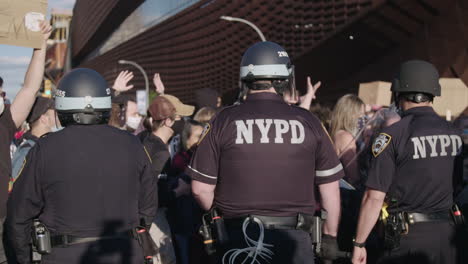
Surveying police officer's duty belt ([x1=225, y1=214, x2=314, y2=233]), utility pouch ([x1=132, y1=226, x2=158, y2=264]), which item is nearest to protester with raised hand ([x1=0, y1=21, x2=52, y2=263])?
utility pouch ([x1=132, y1=226, x2=158, y2=264])

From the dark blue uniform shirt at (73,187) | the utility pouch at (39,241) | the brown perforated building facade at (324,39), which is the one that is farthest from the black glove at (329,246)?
the brown perforated building facade at (324,39)

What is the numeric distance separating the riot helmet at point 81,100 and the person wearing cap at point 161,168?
1.44m

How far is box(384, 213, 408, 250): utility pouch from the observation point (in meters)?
3.92

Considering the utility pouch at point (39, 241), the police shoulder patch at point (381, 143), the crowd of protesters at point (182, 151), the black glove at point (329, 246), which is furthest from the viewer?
the crowd of protesters at point (182, 151)

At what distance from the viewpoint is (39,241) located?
129 inches

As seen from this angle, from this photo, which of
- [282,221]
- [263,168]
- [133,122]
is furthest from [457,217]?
[133,122]

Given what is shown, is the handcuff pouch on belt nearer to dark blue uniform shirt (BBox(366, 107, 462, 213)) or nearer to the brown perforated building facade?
dark blue uniform shirt (BBox(366, 107, 462, 213))

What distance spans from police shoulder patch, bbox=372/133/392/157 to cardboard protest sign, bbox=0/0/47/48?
261 cm

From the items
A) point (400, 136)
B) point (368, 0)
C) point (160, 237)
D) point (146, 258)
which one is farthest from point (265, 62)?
point (368, 0)

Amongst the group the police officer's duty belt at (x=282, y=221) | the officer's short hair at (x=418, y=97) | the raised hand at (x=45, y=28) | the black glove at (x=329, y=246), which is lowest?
the black glove at (x=329, y=246)

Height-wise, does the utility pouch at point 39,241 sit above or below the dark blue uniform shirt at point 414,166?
below

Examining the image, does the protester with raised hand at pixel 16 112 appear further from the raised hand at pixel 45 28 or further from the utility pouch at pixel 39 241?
the utility pouch at pixel 39 241

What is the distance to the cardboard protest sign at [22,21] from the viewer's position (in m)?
3.88

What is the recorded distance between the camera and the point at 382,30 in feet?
73.4
